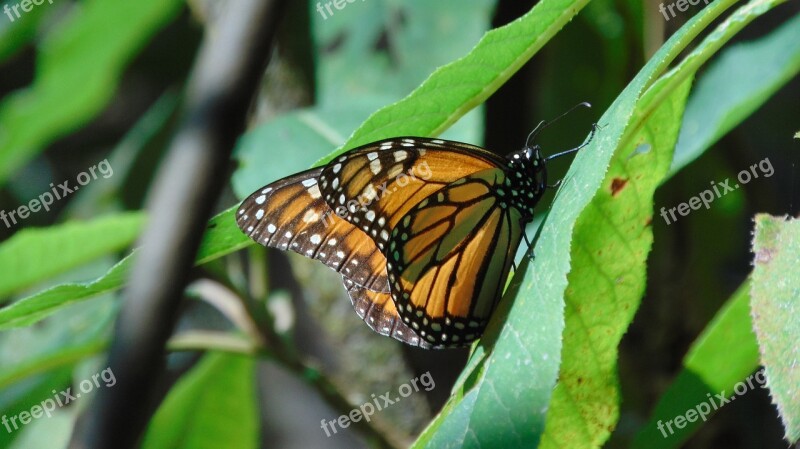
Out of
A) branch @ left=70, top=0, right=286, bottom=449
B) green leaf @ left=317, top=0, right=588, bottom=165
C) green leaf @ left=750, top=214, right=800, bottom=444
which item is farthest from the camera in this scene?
green leaf @ left=317, top=0, right=588, bottom=165

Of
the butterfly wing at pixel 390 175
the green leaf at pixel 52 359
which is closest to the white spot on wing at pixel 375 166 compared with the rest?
the butterfly wing at pixel 390 175

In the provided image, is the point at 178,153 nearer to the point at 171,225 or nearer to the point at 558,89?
the point at 171,225

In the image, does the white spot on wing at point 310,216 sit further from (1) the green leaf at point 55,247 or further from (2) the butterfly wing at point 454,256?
(1) the green leaf at point 55,247

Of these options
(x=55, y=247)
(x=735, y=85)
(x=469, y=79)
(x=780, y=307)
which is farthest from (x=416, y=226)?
(x=55, y=247)

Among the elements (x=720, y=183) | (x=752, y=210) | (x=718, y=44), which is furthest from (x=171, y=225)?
(x=752, y=210)

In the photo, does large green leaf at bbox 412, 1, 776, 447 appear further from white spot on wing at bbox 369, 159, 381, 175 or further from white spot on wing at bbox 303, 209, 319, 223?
white spot on wing at bbox 303, 209, 319, 223

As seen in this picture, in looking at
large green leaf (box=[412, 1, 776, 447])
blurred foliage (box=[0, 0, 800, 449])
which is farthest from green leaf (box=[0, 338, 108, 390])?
large green leaf (box=[412, 1, 776, 447])
